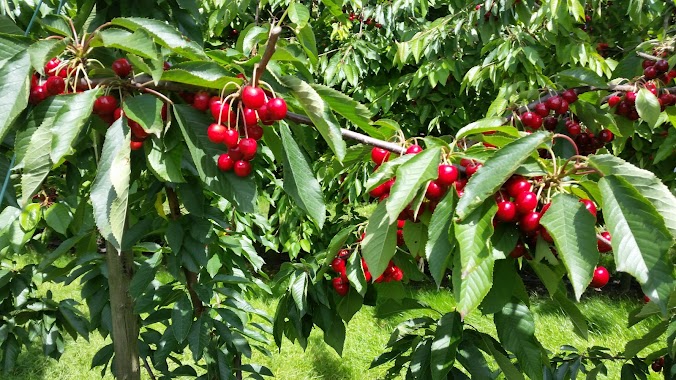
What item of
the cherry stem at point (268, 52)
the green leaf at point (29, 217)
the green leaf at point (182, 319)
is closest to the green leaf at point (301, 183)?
the cherry stem at point (268, 52)

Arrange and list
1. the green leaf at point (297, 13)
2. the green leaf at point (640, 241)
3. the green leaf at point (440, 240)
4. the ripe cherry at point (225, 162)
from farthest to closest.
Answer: the green leaf at point (297, 13) → the ripe cherry at point (225, 162) → the green leaf at point (440, 240) → the green leaf at point (640, 241)

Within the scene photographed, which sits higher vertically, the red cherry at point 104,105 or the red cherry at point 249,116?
the red cherry at point 104,105

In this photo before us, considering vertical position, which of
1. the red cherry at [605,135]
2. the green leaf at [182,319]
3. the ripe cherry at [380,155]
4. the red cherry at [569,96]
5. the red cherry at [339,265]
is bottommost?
the green leaf at [182,319]

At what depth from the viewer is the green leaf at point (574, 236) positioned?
29.6 inches

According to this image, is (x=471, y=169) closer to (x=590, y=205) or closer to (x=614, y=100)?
(x=590, y=205)

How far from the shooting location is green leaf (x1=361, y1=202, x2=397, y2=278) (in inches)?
36.2

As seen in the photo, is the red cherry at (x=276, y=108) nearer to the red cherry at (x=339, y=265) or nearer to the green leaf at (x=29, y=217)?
the red cherry at (x=339, y=265)

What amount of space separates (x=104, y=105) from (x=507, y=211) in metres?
0.64

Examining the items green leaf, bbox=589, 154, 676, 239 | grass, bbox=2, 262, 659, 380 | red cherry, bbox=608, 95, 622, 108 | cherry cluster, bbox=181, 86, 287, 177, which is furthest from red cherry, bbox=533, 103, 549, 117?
grass, bbox=2, 262, 659, 380

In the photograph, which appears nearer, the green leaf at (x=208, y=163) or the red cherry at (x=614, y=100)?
the green leaf at (x=208, y=163)

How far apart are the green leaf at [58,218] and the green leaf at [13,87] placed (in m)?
1.00

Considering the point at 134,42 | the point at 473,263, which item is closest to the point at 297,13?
the point at 134,42

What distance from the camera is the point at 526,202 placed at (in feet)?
2.78

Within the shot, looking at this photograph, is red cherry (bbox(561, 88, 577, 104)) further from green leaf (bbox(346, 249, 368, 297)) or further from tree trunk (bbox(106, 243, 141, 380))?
tree trunk (bbox(106, 243, 141, 380))
